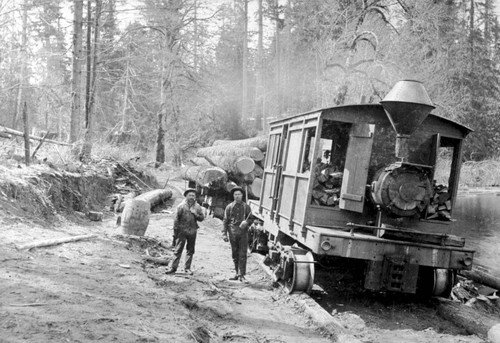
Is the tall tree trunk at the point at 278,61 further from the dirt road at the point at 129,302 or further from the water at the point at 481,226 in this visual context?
the dirt road at the point at 129,302


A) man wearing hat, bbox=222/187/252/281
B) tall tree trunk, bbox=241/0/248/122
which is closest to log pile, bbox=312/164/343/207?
man wearing hat, bbox=222/187/252/281

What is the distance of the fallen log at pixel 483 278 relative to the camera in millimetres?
10172

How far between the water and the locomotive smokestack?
11.3ft

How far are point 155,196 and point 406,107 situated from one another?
10107 mm

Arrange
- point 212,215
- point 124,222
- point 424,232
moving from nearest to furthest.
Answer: point 424,232
point 124,222
point 212,215

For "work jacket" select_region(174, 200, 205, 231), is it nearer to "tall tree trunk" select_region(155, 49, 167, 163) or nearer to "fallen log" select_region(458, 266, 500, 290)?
"fallen log" select_region(458, 266, 500, 290)

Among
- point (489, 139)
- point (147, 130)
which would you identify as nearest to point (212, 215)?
point (147, 130)

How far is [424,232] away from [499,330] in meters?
1.70

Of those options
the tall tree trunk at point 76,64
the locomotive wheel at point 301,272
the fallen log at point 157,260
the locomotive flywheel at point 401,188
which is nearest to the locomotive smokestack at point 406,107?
the locomotive flywheel at point 401,188

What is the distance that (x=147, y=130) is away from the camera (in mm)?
35344

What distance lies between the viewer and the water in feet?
43.1

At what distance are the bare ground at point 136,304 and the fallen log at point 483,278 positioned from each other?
153 inches

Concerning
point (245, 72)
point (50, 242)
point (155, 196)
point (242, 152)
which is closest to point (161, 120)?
point (245, 72)

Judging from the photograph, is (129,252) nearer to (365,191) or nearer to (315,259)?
(315,259)
